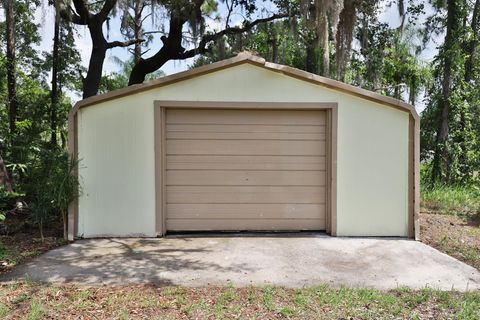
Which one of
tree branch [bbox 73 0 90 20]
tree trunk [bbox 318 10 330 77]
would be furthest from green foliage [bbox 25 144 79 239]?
tree trunk [bbox 318 10 330 77]

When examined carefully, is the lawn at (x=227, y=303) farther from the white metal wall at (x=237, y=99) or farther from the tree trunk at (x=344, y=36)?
the tree trunk at (x=344, y=36)

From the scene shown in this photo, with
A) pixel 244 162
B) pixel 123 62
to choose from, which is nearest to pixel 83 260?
pixel 244 162

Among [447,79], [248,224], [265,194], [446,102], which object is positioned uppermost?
[447,79]

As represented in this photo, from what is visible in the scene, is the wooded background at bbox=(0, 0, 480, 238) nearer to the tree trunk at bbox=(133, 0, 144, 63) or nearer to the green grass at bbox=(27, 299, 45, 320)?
the tree trunk at bbox=(133, 0, 144, 63)

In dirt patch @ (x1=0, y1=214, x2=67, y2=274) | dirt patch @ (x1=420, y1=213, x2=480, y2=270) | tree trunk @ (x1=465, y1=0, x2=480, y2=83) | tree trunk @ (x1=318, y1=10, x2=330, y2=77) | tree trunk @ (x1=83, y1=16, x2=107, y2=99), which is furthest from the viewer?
tree trunk @ (x1=465, y1=0, x2=480, y2=83)

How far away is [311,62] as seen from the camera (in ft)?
40.9

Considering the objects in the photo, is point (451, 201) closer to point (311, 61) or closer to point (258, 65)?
point (258, 65)

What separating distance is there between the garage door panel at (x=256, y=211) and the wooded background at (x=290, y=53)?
3459mm

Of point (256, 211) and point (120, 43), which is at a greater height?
point (120, 43)

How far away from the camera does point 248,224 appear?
5910 mm

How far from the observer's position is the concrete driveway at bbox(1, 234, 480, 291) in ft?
12.9

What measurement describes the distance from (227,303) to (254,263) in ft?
3.73

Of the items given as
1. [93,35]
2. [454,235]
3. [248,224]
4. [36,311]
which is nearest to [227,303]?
[36,311]

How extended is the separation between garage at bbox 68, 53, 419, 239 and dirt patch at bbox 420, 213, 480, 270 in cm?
43
